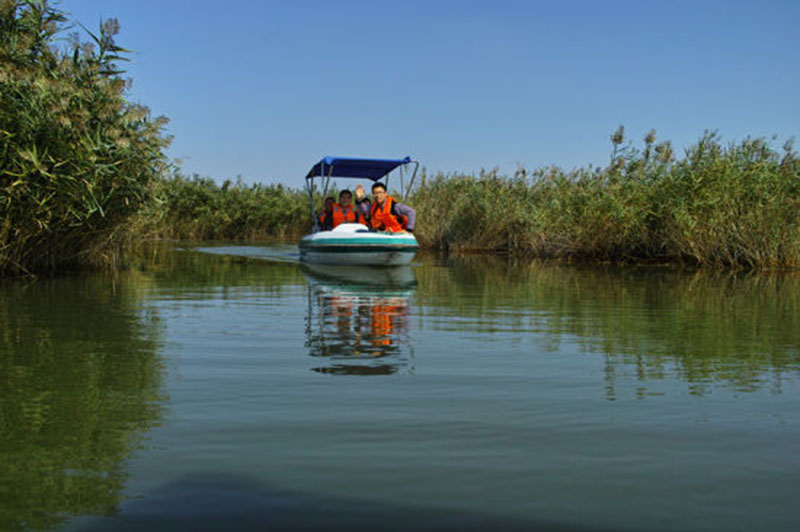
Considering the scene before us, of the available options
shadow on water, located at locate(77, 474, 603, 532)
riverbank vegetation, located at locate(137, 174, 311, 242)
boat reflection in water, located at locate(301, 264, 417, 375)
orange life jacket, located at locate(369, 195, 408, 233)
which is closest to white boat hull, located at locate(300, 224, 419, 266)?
orange life jacket, located at locate(369, 195, 408, 233)

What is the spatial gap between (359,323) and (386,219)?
29.3 ft

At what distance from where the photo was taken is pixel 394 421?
3.25 meters

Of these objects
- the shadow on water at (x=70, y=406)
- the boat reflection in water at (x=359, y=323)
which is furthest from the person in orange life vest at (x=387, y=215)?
the shadow on water at (x=70, y=406)

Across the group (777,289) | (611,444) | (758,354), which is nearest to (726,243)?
(777,289)

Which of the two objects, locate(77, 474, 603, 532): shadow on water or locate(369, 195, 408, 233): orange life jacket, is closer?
locate(77, 474, 603, 532): shadow on water

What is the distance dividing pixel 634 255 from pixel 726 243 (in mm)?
2603

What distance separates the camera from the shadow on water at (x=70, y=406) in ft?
7.72

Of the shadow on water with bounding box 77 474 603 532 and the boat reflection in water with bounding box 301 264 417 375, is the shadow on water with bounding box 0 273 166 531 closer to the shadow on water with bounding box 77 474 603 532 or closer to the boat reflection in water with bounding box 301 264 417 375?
the shadow on water with bounding box 77 474 603 532

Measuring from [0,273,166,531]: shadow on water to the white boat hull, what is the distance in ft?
26.2

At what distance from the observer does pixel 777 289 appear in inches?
424

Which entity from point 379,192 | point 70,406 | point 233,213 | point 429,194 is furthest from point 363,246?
point 233,213

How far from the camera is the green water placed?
→ 2291 mm

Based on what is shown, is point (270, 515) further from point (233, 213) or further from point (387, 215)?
point (233, 213)

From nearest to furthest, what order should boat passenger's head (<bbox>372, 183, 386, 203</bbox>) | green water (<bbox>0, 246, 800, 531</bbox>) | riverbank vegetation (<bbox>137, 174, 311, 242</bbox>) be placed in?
1. green water (<bbox>0, 246, 800, 531</bbox>)
2. boat passenger's head (<bbox>372, 183, 386, 203</bbox>)
3. riverbank vegetation (<bbox>137, 174, 311, 242</bbox>)
